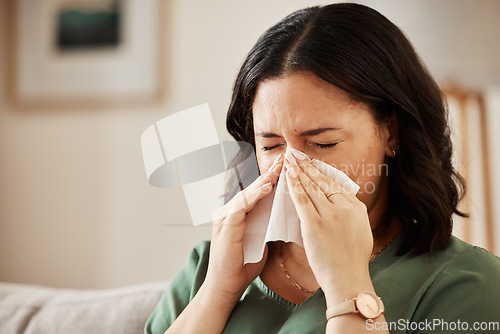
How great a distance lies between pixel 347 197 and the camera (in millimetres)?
731

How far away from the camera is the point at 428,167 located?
0.83 metres

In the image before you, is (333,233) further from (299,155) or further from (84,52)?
(84,52)

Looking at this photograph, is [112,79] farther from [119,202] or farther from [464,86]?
[464,86]

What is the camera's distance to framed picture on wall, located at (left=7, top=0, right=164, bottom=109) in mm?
1896

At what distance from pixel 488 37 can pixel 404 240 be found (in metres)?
0.81

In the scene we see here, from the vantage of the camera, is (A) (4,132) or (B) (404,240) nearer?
(B) (404,240)

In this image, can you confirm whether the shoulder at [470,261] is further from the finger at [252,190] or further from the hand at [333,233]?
the finger at [252,190]

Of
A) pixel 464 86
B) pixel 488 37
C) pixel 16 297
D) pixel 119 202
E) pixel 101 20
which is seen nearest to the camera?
pixel 16 297

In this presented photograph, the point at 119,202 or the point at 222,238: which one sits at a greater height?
the point at 222,238

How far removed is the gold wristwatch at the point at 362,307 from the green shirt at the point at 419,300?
0.8 inches

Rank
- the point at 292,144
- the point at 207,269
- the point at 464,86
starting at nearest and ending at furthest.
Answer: the point at 292,144, the point at 207,269, the point at 464,86

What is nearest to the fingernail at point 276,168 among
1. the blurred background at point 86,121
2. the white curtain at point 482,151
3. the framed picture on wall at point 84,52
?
the white curtain at point 482,151

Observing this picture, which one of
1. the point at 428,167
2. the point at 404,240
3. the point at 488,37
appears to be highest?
the point at 488,37

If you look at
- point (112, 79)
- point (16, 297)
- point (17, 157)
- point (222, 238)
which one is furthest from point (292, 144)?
point (17, 157)
